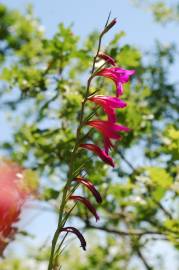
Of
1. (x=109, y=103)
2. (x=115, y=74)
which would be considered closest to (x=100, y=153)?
(x=109, y=103)

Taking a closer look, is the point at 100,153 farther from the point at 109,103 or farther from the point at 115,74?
the point at 115,74

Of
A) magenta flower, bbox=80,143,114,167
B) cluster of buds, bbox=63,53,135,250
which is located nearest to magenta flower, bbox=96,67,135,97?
cluster of buds, bbox=63,53,135,250

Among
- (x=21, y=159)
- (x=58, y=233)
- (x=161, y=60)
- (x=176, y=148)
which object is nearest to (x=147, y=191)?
(x=21, y=159)

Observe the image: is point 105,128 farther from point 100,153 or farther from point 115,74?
point 115,74

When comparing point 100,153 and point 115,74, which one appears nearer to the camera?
point 100,153

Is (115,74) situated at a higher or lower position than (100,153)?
higher

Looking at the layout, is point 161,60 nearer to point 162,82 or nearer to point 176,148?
point 162,82

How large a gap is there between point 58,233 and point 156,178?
178 cm

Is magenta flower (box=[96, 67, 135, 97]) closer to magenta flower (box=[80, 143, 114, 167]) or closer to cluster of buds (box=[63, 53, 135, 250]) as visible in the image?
cluster of buds (box=[63, 53, 135, 250])

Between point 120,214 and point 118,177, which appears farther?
point 120,214

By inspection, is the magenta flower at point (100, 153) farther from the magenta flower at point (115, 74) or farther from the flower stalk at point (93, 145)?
the magenta flower at point (115, 74)

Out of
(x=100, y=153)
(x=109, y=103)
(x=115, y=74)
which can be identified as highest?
(x=115, y=74)

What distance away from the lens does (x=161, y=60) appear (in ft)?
31.3

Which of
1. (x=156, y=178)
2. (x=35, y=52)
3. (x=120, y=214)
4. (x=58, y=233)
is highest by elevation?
(x=35, y=52)
